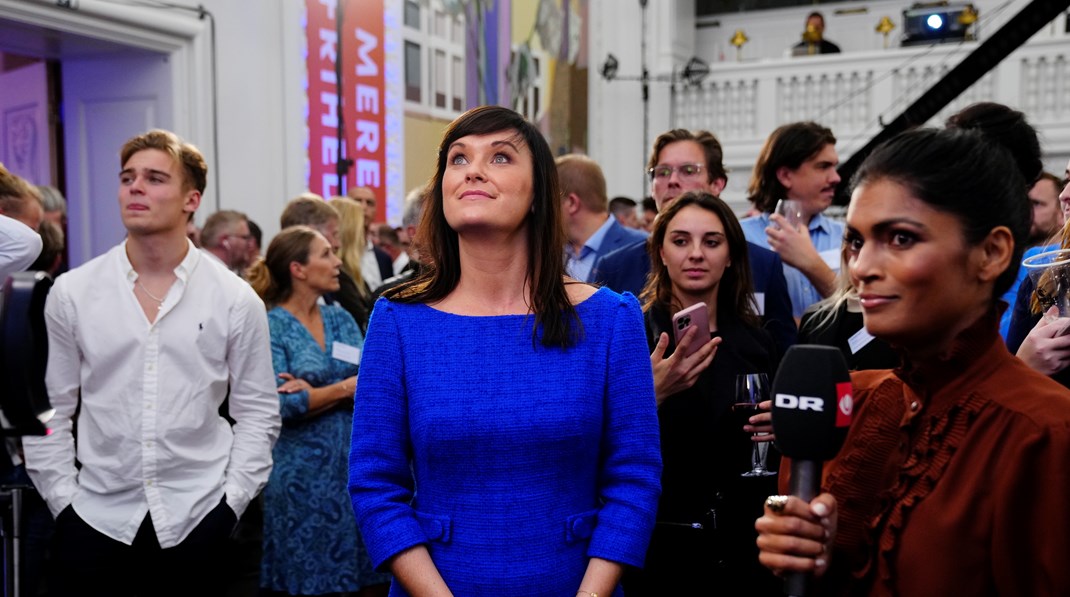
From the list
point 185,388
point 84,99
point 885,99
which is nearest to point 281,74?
point 84,99

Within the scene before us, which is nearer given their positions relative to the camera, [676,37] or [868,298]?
[868,298]

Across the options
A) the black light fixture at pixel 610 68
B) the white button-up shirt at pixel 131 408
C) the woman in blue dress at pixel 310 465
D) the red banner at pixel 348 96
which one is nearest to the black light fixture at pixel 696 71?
the black light fixture at pixel 610 68

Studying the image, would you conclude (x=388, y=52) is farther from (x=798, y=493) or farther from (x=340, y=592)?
(x=798, y=493)

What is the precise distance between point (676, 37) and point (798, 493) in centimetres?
1315

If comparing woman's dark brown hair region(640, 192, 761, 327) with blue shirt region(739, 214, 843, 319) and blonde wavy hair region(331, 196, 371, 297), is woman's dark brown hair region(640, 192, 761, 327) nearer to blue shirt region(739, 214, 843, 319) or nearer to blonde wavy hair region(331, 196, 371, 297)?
blue shirt region(739, 214, 843, 319)

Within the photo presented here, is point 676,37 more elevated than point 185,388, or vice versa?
point 676,37

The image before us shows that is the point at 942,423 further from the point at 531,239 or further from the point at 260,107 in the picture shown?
the point at 260,107

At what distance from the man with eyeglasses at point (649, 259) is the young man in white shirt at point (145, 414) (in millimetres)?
1388

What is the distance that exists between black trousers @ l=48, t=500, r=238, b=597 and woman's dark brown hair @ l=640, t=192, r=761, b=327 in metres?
1.48

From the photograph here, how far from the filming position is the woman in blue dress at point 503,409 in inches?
72.7

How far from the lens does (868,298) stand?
4.50 feet

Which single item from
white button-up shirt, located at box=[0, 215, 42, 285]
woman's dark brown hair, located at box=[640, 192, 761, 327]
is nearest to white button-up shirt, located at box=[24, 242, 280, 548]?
white button-up shirt, located at box=[0, 215, 42, 285]

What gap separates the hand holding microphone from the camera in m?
1.21

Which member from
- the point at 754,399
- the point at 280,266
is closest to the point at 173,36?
the point at 280,266
